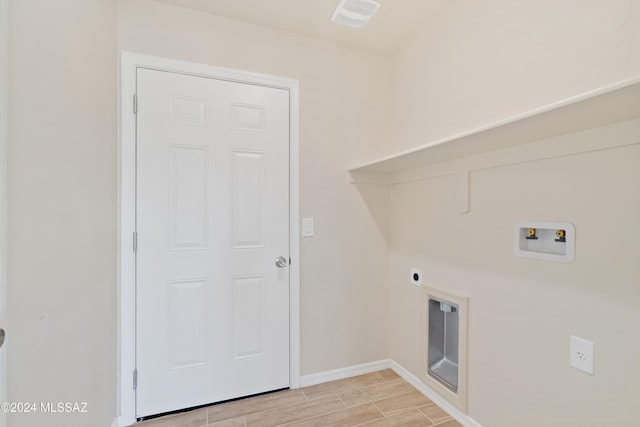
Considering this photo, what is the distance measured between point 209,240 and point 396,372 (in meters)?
1.75

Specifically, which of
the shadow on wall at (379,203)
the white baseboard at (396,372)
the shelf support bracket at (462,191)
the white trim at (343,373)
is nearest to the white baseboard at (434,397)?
the white baseboard at (396,372)

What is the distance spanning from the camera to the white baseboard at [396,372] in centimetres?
171

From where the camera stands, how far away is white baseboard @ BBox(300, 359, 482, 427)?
1.71 meters

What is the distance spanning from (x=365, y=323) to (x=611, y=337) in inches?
57.7

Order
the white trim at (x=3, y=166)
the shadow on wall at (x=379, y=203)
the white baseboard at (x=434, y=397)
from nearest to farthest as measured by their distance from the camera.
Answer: the white trim at (x=3, y=166), the white baseboard at (x=434, y=397), the shadow on wall at (x=379, y=203)

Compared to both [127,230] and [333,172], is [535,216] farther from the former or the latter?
[127,230]

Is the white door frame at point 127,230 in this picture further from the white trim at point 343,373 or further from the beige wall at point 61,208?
the white trim at point 343,373

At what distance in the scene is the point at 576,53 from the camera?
3.94ft

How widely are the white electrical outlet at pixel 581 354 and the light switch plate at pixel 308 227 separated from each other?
1.49 metres

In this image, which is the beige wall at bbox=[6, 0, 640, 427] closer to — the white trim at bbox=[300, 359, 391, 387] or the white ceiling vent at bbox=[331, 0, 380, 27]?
the white trim at bbox=[300, 359, 391, 387]

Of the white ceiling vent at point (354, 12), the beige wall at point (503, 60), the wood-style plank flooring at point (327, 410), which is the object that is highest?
the white ceiling vent at point (354, 12)

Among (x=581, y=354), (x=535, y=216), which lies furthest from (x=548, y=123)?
(x=581, y=354)

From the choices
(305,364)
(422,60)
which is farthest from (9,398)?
(422,60)

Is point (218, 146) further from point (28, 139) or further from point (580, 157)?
point (580, 157)
